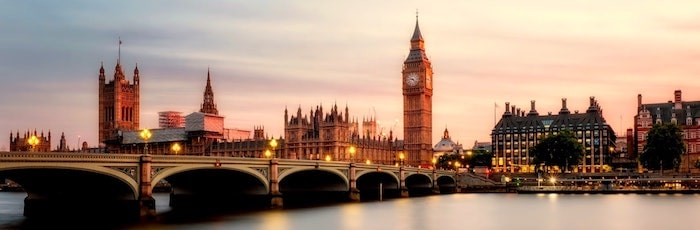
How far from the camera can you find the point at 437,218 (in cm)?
7712

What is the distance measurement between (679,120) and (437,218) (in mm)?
115390

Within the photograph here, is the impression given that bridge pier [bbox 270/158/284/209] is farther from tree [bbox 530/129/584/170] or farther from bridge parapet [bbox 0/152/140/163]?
tree [bbox 530/129/584/170]

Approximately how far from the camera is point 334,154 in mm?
186250

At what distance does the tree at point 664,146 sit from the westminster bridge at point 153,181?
68886mm

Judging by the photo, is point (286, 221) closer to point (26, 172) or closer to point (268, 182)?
point (268, 182)

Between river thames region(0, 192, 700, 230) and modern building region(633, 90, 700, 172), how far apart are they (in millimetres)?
79569

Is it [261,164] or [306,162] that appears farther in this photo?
[306,162]

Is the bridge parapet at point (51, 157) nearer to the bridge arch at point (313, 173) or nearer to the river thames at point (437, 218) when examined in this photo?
the river thames at point (437, 218)

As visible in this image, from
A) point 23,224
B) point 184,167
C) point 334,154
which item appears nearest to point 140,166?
point 184,167

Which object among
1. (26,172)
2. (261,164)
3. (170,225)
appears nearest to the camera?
(26,172)

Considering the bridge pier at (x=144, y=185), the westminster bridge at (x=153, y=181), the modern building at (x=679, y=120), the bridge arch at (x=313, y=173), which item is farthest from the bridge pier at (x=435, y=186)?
the bridge pier at (x=144, y=185)

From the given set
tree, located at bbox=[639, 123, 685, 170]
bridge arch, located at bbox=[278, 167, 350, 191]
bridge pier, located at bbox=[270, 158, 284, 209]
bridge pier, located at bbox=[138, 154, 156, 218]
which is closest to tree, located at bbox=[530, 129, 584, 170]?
tree, located at bbox=[639, 123, 685, 170]

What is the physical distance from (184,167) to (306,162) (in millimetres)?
22715

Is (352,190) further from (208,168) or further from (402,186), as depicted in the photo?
(208,168)
